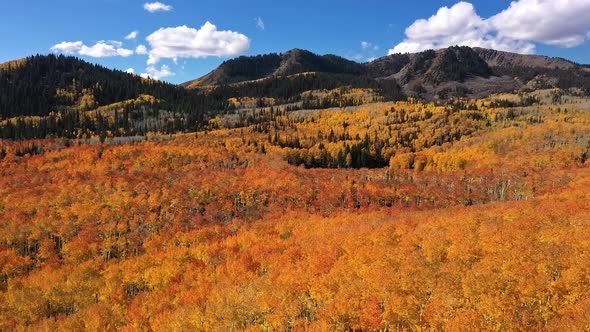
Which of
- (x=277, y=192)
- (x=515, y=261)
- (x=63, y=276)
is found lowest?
(x=63, y=276)

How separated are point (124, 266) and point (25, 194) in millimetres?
104817

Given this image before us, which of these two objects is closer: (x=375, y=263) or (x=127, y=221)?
(x=375, y=263)

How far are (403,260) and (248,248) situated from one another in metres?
64.0

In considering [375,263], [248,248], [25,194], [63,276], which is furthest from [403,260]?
[25,194]

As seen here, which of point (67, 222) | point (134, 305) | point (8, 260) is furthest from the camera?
point (67, 222)

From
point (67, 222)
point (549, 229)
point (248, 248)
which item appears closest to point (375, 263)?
point (549, 229)

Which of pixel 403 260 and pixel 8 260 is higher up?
pixel 403 260

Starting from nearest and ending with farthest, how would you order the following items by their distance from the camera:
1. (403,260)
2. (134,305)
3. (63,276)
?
1. (403,260)
2. (134,305)
3. (63,276)

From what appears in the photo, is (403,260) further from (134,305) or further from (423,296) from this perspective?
(134,305)

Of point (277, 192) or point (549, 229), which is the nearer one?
point (549, 229)

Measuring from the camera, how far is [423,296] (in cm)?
5475

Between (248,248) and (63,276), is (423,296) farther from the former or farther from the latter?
(63,276)

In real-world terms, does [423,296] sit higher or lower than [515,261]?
lower

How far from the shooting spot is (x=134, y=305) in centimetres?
9938
